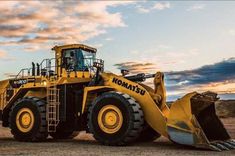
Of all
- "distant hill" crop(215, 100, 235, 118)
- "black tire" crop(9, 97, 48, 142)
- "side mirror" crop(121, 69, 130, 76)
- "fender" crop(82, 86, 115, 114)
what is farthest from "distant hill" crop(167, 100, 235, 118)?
"fender" crop(82, 86, 115, 114)

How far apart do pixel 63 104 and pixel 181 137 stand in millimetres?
5610

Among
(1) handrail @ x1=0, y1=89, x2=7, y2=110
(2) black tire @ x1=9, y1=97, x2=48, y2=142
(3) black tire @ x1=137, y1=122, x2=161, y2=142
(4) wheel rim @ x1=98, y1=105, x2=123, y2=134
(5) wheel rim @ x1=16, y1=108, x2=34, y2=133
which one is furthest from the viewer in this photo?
(1) handrail @ x1=0, y1=89, x2=7, y2=110

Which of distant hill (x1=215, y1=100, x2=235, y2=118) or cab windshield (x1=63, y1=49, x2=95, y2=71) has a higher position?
cab windshield (x1=63, y1=49, x2=95, y2=71)

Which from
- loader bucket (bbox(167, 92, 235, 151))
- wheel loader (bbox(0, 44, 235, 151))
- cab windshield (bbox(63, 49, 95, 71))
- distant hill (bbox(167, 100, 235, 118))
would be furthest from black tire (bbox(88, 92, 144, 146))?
distant hill (bbox(167, 100, 235, 118))

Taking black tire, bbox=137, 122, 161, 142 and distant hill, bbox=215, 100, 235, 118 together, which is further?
distant hill, bbox=215, 100, 235, 118

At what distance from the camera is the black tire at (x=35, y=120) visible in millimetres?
18281

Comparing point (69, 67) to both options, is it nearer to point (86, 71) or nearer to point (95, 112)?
point (86, 71)

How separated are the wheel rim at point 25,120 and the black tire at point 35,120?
0.10 meters

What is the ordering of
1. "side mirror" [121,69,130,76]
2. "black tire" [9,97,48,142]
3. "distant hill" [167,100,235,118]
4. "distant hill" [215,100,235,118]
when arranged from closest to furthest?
"side mirror" [121,69,130,76] < "black tire" [9,97,48,142] < "distant hill" [167,100,235,118] < "distant hill" [215,100,235,118]

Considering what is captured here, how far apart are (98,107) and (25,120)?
399 centimetres

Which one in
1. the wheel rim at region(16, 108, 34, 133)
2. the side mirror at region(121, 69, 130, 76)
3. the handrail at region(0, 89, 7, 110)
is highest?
the side mirror at region(121, 69, 130, 76)

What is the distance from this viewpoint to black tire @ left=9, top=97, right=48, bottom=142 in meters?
18.3

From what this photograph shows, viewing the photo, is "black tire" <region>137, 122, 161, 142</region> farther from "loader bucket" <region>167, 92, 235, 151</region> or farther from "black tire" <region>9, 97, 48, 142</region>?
"black tire" <region>9, 97, 48, 142</region>

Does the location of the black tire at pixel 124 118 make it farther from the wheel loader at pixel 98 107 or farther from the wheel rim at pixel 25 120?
the wheel rim at pixel 25 120
